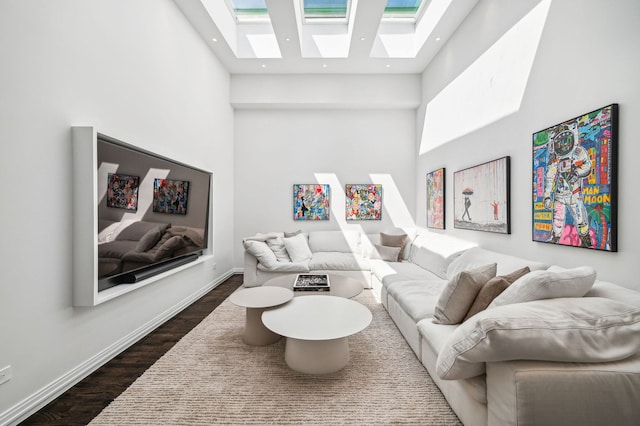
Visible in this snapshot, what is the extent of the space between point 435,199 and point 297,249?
7.64 ft

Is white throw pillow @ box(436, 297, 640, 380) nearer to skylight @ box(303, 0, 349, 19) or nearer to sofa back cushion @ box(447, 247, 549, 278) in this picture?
sofa back cushion @ box(447, 247, 549, 278)

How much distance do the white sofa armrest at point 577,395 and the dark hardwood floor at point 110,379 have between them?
2.32 m

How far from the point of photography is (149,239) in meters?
2.68

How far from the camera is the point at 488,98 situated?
3.10 m

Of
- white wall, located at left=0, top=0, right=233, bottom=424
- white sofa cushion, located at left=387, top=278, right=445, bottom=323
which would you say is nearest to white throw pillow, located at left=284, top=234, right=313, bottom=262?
white sofa cushion, located at left=387, top=278, right=445, bottom=323

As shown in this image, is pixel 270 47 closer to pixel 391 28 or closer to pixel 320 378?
pixel 391 28

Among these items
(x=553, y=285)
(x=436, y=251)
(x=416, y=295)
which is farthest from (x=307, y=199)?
(x=553, y=285)

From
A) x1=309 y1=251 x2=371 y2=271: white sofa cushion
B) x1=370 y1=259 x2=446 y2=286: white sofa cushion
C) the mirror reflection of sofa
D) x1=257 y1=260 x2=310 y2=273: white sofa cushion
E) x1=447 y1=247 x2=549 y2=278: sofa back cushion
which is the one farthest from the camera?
x1=309 y1=251 x2=371 y2=271: white sofa cushion

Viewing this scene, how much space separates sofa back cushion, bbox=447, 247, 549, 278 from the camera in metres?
2.25

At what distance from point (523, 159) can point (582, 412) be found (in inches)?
83.4

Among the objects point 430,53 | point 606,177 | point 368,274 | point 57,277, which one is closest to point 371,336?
point 368,274

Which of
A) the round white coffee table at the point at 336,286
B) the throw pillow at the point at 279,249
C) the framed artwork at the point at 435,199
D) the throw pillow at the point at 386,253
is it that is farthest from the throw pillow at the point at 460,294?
the throw pillow at the point at 279,249

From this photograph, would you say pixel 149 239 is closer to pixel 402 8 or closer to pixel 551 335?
pixel 551 335

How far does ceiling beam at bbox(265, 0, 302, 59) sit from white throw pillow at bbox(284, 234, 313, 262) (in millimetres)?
2915
